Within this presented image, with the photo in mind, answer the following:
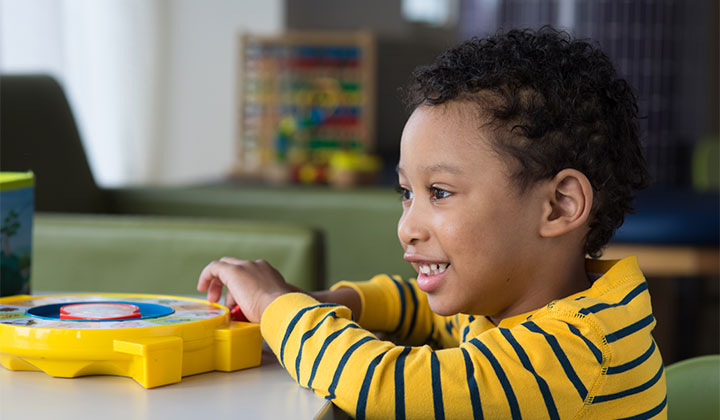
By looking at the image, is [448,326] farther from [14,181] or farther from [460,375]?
[14,181]

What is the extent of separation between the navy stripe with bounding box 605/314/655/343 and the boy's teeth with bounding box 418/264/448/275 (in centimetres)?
15

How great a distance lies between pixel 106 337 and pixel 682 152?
10.2 feet

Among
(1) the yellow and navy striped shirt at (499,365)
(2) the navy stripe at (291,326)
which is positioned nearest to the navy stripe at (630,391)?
(1) the yellow and navy striped shirt at (499,365)

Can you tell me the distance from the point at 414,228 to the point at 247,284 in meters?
0.14

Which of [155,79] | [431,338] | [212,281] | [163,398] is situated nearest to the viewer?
[163,398]

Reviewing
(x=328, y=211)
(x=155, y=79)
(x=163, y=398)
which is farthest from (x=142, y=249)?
(x=155, y=79)

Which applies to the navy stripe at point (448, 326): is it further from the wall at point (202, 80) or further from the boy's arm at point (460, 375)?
the wall at point (202, 80)

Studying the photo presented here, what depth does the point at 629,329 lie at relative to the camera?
62cm

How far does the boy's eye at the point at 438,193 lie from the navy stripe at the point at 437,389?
0.15m

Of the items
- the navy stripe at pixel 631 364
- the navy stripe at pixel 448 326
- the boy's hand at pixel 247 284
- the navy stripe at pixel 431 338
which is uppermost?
the boy's hand at pixel 247 284

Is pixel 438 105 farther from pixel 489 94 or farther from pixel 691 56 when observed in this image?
pixel 691 56

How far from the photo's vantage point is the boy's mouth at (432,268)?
0.69 metres

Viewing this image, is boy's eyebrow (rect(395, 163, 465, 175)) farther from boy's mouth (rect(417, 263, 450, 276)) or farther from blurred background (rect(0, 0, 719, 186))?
blurred background (rect(0, 0, 719, 186))

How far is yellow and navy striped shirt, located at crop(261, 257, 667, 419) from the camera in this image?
0.57m
